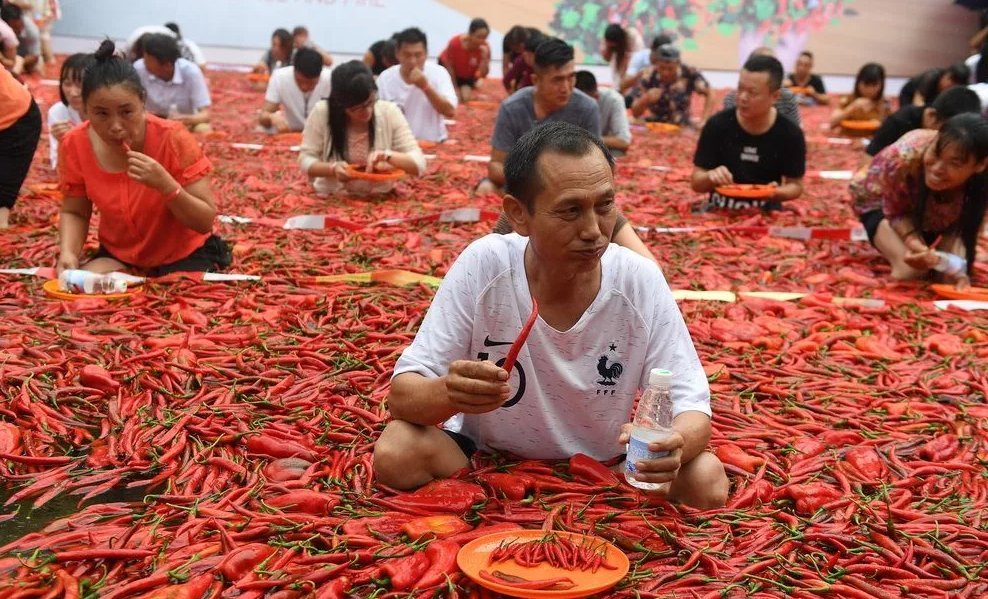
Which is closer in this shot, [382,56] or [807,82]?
[382,56]

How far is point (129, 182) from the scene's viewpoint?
5.20 meters

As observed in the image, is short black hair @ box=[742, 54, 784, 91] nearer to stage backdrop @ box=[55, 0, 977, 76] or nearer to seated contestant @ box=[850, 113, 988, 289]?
seated contestant @ box=[850, 113, 988, 289]

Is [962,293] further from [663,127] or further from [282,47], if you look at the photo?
[282,47]

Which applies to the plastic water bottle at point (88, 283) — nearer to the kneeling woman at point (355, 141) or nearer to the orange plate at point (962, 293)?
the kneeling woman at point (355, 141)

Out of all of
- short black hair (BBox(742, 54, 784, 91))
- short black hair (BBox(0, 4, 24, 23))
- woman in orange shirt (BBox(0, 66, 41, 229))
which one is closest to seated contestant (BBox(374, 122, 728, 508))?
woman in orange shirt (BBox(0, 66, 41, 229))

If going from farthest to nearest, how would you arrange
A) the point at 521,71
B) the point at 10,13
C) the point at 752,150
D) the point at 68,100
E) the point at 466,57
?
the point at 466,57 < the point at 10,13 < the point at 521,71 < the point at 752,150 < the point at 68,100

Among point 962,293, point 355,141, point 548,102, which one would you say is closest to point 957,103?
point 962,293

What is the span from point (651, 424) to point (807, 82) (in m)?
17.3

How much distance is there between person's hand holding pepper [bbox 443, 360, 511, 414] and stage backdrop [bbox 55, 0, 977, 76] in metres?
19.4

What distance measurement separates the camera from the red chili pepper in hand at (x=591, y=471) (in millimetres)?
3205

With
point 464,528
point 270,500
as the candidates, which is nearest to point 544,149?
point 464,528

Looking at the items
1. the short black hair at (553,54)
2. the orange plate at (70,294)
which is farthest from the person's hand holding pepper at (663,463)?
the short black hair at (553,54)

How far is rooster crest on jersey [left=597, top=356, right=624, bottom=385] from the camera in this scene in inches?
122

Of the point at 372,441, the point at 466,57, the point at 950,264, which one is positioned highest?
the point at 466,57
